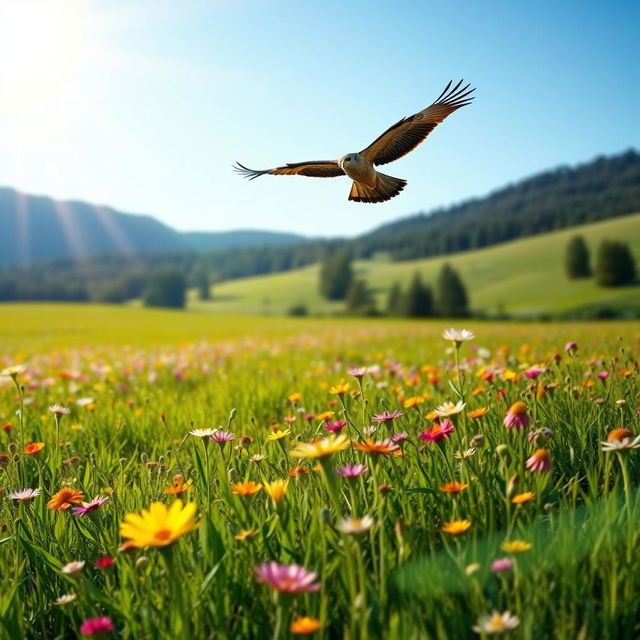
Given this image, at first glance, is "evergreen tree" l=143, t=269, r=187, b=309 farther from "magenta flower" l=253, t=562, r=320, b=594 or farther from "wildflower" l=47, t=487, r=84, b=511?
"magenta flower" l=253, t=562, r=320, b=594

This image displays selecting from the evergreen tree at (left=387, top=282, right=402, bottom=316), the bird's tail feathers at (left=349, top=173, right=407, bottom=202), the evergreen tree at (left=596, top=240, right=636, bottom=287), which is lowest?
the evergreen tree at (left=387, top=282, right=402, bottom=316)

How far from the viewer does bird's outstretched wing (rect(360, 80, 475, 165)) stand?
13.3ft

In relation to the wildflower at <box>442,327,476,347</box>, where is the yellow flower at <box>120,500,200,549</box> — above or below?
below

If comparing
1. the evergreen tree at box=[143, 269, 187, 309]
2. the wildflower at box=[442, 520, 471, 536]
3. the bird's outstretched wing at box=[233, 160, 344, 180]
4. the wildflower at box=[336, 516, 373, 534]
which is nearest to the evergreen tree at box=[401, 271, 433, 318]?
the evergreen tree at box=[143, 269, 187, 309]

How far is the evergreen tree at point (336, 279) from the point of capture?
122 meters

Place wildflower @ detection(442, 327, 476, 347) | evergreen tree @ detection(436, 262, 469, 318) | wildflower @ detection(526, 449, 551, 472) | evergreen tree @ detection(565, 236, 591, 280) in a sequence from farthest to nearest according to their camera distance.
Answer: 1. evergreen tree @ detection(565, 236, 591, 280)
2. evergreen tree @ detection(436, 262, 469, 318)
3. wildflower @ detection(442, 327, 476, 347)
4. wildflower @ detection(526, 449, 551, 472)

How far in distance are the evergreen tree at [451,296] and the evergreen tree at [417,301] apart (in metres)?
1.72

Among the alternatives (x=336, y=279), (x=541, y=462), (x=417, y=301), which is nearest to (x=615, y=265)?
(x=417, y=301)

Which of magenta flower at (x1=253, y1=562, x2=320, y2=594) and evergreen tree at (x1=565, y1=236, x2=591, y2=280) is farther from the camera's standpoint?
evergreen tree at (x1=565, y1=236, x2=591, y2=280)

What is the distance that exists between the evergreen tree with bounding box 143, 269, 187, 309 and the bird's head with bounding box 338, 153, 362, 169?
127 meters

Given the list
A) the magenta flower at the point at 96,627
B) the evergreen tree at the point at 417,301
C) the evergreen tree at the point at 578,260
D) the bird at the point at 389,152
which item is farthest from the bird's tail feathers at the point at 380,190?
the evergreen tree at the point at 578,260

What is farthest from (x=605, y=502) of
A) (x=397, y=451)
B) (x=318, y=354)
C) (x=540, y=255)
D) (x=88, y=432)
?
(x=540, y=255)

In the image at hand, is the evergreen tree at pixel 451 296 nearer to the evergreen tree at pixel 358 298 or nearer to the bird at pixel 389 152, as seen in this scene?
the evergreen tree at pixel 358 298

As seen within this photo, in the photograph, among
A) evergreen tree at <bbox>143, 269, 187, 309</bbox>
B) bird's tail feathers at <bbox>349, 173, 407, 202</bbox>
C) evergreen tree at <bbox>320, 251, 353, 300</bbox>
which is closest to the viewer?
bird's tail feathers at <bbox>349, 173, 407, 202</bbox>
